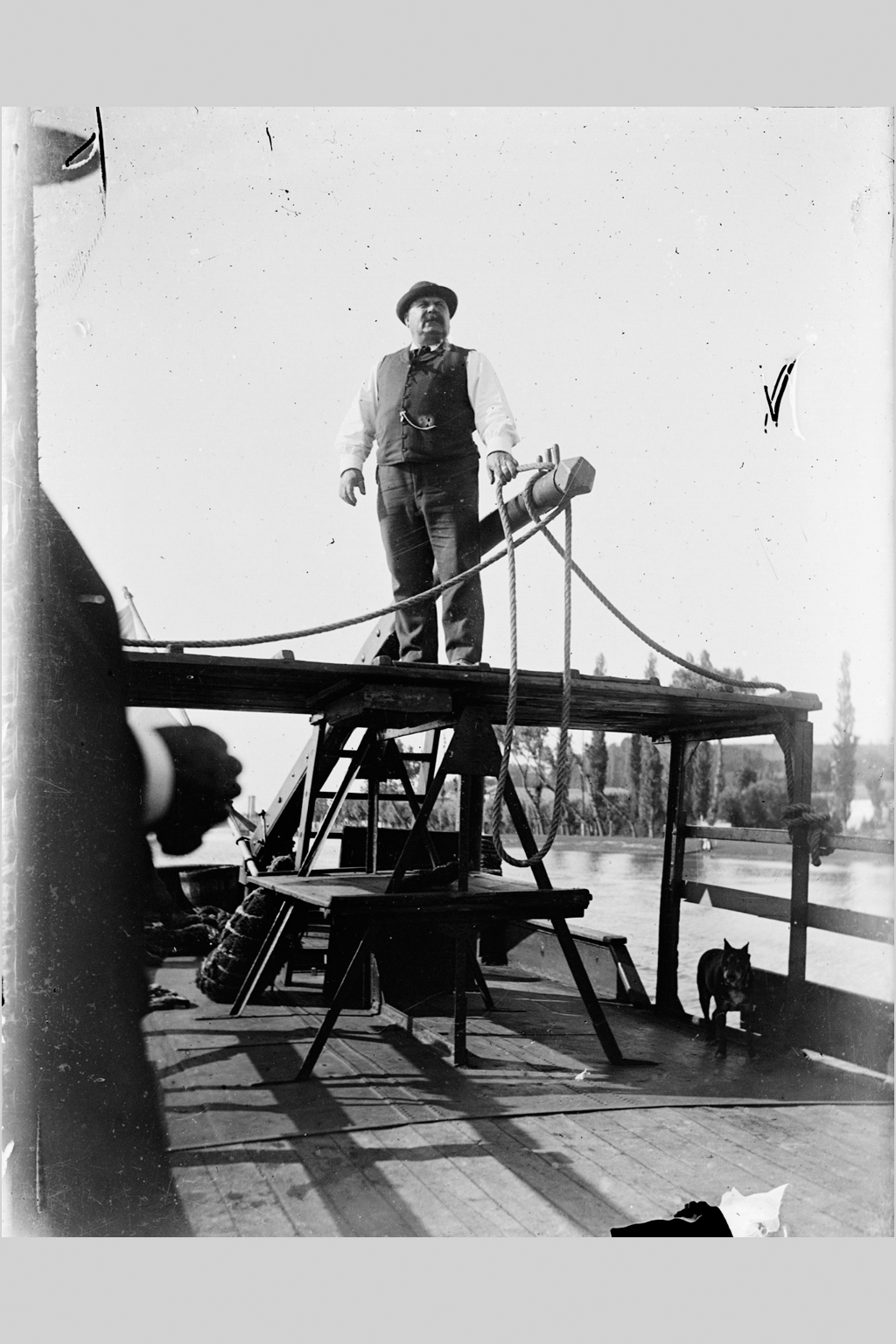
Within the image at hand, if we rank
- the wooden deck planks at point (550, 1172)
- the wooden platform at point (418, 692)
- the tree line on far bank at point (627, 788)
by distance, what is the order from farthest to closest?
the tree line on far bank at point (627, 788) < the wooden platform at point (418, 692) < the wooden deck planks at point (550, 1172)

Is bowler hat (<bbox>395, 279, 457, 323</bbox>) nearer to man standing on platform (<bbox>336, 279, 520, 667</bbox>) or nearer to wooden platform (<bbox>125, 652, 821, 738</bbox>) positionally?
man standing on platform (<bbox>336, 279, 520, 667</bbox>)

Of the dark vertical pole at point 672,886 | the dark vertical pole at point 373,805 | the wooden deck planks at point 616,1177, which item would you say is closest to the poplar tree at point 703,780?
the dark vertical pole at point 672,886

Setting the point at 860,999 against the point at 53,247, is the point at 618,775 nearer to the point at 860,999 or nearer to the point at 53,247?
the point at 860,999

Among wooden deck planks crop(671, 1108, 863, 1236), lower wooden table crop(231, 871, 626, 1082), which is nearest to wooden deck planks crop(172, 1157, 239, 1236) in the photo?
lower wooden table crop(231, 871, 626, 1082)

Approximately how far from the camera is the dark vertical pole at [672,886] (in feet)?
21.2

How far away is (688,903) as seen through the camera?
10180 mm

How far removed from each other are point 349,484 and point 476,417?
2.35ft

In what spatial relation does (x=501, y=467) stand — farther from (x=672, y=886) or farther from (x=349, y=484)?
(x=672, y=886)

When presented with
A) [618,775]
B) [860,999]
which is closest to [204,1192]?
[860,999]

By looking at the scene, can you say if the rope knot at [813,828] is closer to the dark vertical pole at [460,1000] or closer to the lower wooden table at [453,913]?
the lower wooden table at [453,913]

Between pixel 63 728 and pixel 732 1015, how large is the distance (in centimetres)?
564

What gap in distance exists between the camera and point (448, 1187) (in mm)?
3561

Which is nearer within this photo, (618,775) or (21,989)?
(21,989)

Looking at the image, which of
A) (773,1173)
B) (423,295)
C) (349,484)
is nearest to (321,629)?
(349,484)
